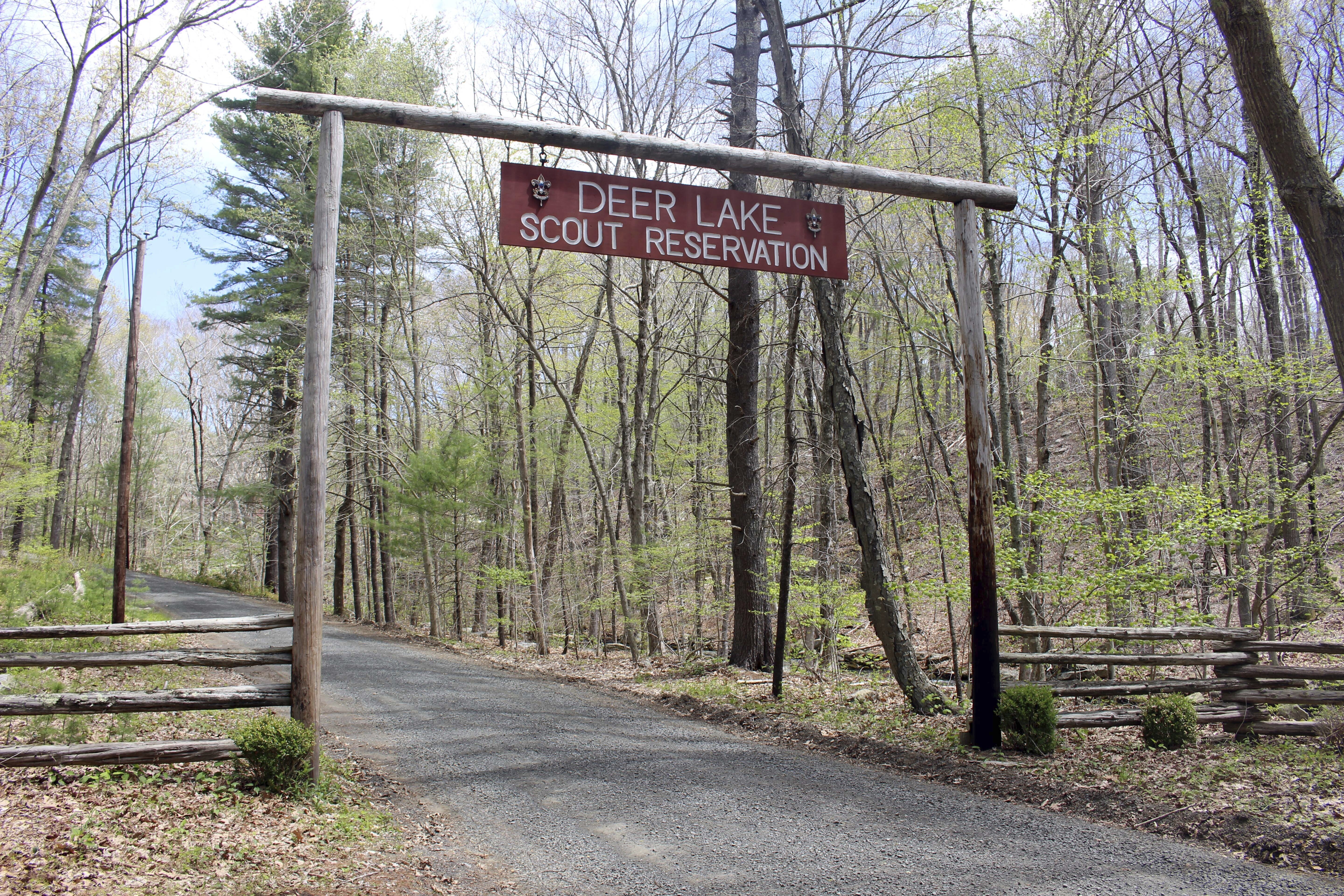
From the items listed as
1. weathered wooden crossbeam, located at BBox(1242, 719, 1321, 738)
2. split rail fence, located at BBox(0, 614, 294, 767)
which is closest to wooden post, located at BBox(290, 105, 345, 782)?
split rail fence, located at BBox(0, 614, 294, 767)

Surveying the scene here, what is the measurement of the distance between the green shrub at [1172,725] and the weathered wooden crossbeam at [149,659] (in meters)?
6.38

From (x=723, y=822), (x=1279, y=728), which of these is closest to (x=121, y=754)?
(x=723, y=822)

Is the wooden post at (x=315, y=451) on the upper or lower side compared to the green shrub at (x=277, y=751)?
upper

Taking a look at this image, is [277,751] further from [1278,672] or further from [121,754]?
[1278,672]

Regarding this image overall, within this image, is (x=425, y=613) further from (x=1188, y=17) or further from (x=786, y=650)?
(x=1188, y=17)

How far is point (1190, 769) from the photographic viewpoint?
16.5 ft

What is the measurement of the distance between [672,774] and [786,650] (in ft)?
19.5


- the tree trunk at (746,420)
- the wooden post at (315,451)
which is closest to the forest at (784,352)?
the tree trunk at (746,420)

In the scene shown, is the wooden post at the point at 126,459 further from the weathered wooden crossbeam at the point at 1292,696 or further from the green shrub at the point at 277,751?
the weathered wooden crossbeam at the point at 1292,696

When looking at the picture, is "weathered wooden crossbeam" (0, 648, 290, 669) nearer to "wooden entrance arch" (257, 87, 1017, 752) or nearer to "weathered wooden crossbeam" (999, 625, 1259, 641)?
"wooden entrance arch" (257, 87, 1017, 752)

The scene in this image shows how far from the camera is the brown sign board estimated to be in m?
4.86

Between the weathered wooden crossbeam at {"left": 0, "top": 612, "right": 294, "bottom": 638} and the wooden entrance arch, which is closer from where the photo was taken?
the wooden entrance arch

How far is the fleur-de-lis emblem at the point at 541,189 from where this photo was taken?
4867mm

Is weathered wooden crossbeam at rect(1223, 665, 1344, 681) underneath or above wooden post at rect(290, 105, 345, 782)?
underneath
